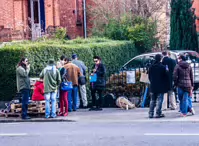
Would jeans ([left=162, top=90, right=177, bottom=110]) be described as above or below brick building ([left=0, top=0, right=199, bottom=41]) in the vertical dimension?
below

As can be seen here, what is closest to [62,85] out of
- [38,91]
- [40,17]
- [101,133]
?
[38,91]

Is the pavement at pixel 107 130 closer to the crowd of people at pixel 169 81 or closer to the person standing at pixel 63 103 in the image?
the person standing at pixel 63 103

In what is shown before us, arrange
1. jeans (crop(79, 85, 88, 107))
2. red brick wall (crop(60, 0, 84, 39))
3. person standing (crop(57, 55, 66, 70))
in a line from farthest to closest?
red brick wall (crop(60, 0, 84, 39)) → jeans (crop(79, 85, 88, 107)) → person standing (crop(57, 55, 66, 70))

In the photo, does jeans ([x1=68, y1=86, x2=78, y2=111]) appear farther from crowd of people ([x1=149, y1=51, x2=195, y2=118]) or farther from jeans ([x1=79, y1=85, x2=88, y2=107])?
crowd of people ([x1=149, y1=51, x2=195, y2=118])

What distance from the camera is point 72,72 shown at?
54.3 feet

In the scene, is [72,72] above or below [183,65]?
below

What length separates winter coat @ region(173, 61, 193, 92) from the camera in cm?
1450

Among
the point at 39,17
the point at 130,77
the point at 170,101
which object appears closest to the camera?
the point at 170,101

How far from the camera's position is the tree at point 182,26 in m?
28.7

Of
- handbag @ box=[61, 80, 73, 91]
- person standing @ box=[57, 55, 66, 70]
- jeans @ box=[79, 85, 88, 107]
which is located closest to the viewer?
handbag @ box=[61, 80, 73, 91]

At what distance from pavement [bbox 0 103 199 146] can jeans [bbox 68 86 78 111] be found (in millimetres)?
326

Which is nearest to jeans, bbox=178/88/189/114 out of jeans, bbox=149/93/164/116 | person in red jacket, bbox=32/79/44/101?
jeans, bbox=149/93/164/116

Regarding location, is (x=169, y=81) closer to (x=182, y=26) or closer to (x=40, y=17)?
(x=182, y=26)

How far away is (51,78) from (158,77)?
10.3ft
